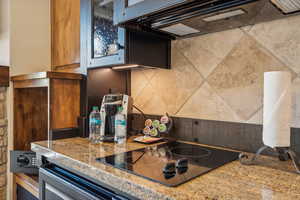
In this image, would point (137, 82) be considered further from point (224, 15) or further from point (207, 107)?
point (224, 15)

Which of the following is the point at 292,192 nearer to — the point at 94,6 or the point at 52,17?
the point at 94,6

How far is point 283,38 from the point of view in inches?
39.0

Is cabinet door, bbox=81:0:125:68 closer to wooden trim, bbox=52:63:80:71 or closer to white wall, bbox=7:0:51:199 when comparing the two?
wooden trim, bbox=52:63:80:71

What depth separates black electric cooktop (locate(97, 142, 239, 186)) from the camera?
735 millimetres

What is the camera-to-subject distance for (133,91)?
1.68 meters

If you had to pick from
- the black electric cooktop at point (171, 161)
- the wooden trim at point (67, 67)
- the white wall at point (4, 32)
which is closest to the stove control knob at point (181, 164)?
the black electric cooktop at point (171, 161)

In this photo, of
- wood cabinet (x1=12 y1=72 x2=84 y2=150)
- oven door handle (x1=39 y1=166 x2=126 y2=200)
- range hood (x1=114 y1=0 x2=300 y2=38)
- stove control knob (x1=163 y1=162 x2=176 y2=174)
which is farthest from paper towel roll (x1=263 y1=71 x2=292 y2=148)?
wood cabinet (x1=12 y1=72 x2=84 y2=150)

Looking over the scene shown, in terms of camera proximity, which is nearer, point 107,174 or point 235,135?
point 107,174

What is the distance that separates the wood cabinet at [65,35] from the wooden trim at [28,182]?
31.7 inches

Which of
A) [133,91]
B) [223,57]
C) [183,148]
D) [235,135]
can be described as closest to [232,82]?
[223,57]

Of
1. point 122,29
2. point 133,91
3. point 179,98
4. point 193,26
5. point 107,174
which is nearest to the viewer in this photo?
point 107,174

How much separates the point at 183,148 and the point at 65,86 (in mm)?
866

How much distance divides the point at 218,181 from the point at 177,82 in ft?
2.58

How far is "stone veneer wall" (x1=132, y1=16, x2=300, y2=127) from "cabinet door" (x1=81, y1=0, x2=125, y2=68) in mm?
364
